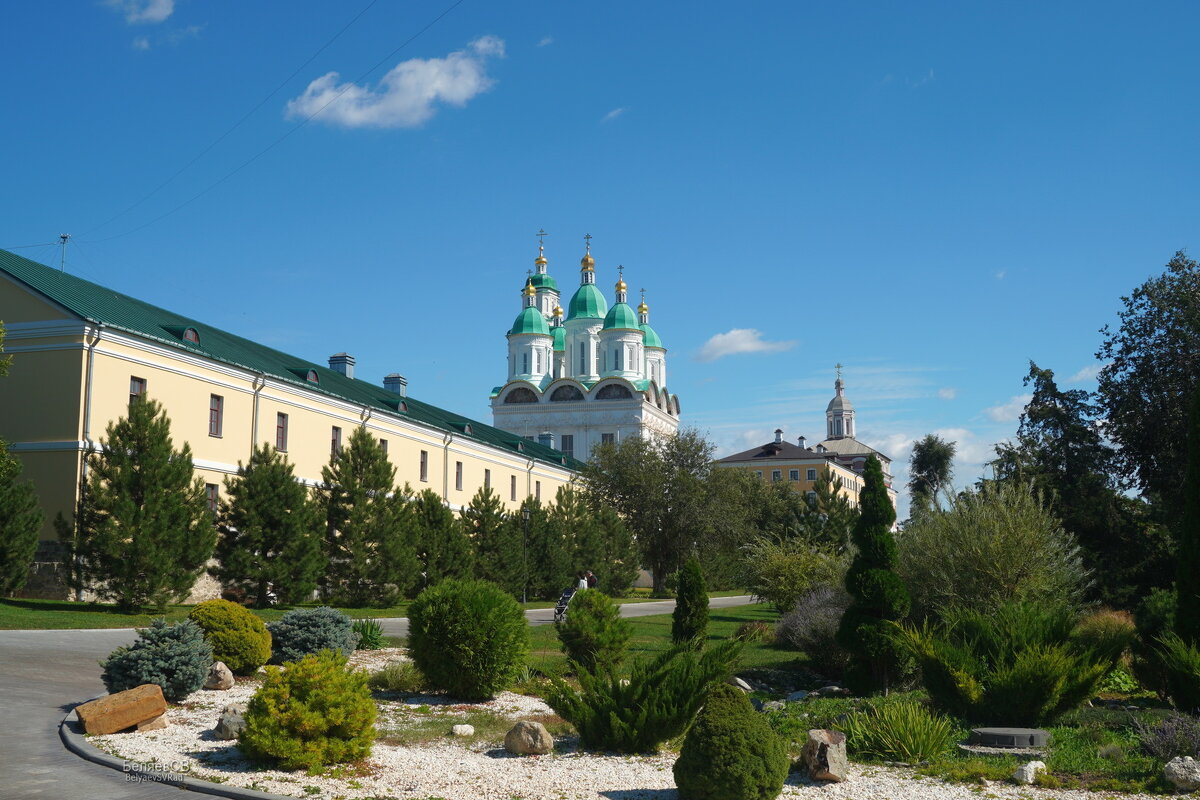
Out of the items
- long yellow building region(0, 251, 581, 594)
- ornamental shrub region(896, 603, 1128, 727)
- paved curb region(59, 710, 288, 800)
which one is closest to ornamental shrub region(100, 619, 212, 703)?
paved curb region(59, 710, 288, 800)

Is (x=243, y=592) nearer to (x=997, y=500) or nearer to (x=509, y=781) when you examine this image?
(x=997, y=500)

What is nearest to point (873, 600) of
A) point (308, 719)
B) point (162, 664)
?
point (308, 719)

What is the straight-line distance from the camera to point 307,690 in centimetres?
959

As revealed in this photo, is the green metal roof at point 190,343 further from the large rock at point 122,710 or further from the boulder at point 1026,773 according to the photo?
the boulder at point 1026,773

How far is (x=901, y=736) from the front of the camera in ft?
33.3

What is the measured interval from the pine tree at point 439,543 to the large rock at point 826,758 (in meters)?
29.0

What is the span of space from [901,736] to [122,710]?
25.9 feet

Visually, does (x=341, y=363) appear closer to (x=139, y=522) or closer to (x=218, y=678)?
(x=139, y=522)

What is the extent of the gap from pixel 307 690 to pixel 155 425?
1936 cm

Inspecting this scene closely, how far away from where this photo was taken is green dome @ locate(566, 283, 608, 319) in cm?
9875

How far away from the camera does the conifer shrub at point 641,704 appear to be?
10.2 metres

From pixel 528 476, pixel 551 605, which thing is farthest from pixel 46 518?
pixel 528 476

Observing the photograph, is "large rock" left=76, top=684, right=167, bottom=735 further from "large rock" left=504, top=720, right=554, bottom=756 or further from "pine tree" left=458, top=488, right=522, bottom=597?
"pine tree" left=458, top=488, right=522, bottom=597

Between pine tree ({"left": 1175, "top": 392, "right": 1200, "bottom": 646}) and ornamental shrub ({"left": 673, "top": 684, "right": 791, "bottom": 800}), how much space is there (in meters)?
7.64
